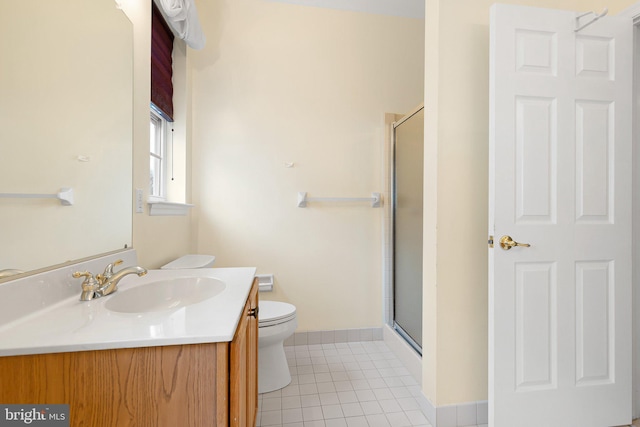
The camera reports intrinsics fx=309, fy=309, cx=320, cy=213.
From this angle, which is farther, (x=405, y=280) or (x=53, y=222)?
(x=405, y=280)

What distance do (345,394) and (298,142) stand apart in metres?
1.70

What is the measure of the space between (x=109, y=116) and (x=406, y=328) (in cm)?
211

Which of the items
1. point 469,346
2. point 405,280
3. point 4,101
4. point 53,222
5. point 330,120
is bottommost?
point 469,346

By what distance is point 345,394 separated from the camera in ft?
5.64

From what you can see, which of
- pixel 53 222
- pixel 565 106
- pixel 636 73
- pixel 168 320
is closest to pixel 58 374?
pixel 168 320

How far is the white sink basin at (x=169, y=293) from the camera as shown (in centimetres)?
108

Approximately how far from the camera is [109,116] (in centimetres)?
123

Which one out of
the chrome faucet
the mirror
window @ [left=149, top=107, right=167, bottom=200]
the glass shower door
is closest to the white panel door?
the glass shower door

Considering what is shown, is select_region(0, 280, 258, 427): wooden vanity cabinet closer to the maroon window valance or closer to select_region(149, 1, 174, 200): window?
select_region(149, 1, 174, 200): window

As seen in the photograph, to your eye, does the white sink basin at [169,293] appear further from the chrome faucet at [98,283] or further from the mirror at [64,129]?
the mirror at [64,129]

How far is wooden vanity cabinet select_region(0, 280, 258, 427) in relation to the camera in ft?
2.03

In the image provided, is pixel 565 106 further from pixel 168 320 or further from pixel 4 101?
pixel 4 101

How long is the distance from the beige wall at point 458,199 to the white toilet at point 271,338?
0.79 metres

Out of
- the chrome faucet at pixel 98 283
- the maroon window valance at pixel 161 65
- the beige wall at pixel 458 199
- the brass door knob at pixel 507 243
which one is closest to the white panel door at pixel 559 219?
the brass door knob at pixel 507 243
